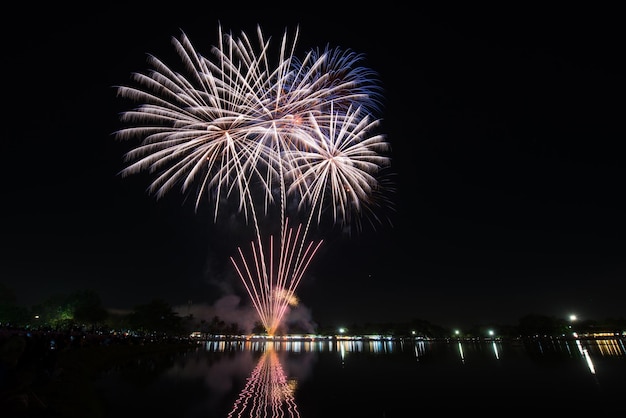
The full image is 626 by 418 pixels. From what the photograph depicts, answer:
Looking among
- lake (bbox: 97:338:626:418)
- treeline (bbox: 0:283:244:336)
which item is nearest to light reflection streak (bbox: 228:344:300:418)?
lake (bbox: 97:338:626:418)

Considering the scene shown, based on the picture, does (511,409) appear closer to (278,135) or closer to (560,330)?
(278,135)

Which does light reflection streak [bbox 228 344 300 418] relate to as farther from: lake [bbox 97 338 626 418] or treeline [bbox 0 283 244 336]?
treeline [bbox 0 283 244 336]

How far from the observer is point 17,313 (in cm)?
10094

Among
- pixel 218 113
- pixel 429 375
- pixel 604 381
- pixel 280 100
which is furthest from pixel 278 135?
pixel 604 381

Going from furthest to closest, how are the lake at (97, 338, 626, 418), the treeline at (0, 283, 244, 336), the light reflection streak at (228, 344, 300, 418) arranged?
the treeline at (0, 283, 244, 336) → the lake at (97, 338, 626, 418) → the light reflection streak at (228, 344, 300, 418)

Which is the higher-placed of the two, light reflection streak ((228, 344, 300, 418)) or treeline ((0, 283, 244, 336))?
treeline ((0, 283, 244, 336))

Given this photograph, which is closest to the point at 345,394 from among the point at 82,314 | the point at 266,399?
the point at 266,399

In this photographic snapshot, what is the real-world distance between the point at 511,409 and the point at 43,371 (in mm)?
21277

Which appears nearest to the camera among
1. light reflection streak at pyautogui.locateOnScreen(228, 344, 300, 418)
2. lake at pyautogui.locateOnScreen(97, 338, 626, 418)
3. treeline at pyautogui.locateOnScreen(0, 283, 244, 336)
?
light reflection streak at pyautogui.locateOnScreen(228, 344, 300, 418)

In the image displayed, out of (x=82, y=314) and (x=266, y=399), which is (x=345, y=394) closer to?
(x=266, y=399)

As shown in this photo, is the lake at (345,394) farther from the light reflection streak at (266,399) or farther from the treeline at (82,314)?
the treeline at (82,314)

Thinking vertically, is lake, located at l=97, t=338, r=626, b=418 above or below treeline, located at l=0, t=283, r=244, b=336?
below

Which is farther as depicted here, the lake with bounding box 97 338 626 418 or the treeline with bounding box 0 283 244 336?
the treeline with bounding box 0 283 244 336

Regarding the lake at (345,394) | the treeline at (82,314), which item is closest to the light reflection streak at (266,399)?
the lake at (345,394)
